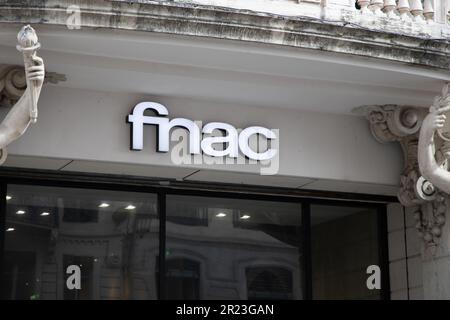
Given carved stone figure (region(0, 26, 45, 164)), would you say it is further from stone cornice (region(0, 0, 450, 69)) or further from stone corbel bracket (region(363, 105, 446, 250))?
stone corbel bracket (region(363, 105, 446, 250))

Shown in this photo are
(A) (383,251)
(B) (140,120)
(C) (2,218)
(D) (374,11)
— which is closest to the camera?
(B) (140,120)

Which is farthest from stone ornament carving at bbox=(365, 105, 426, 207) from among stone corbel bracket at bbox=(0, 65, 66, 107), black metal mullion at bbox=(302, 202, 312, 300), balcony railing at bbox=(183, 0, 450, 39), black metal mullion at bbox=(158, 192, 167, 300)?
stone corbel bracket at bbox=(0, 65, 66, 107)

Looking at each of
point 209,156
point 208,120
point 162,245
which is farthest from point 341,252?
point 208,120

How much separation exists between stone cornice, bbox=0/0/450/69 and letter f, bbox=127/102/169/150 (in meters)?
1.40

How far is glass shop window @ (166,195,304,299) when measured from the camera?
1312 cm

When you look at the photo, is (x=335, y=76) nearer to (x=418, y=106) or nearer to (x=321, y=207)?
(x=418, y=106)

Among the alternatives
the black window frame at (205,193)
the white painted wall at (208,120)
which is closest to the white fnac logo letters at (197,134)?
the white painted wall at (208,120)

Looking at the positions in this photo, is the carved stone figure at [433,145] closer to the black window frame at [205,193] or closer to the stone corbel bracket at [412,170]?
the stone corbel bracket at [412,170]

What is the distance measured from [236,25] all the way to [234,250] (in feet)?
10.5

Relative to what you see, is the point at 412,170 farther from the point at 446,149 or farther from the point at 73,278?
the point at 73,278

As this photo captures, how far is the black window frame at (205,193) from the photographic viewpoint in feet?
41.2

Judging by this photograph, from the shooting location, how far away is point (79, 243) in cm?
1267

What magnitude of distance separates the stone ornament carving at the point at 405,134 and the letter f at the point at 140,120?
242 centimetres
